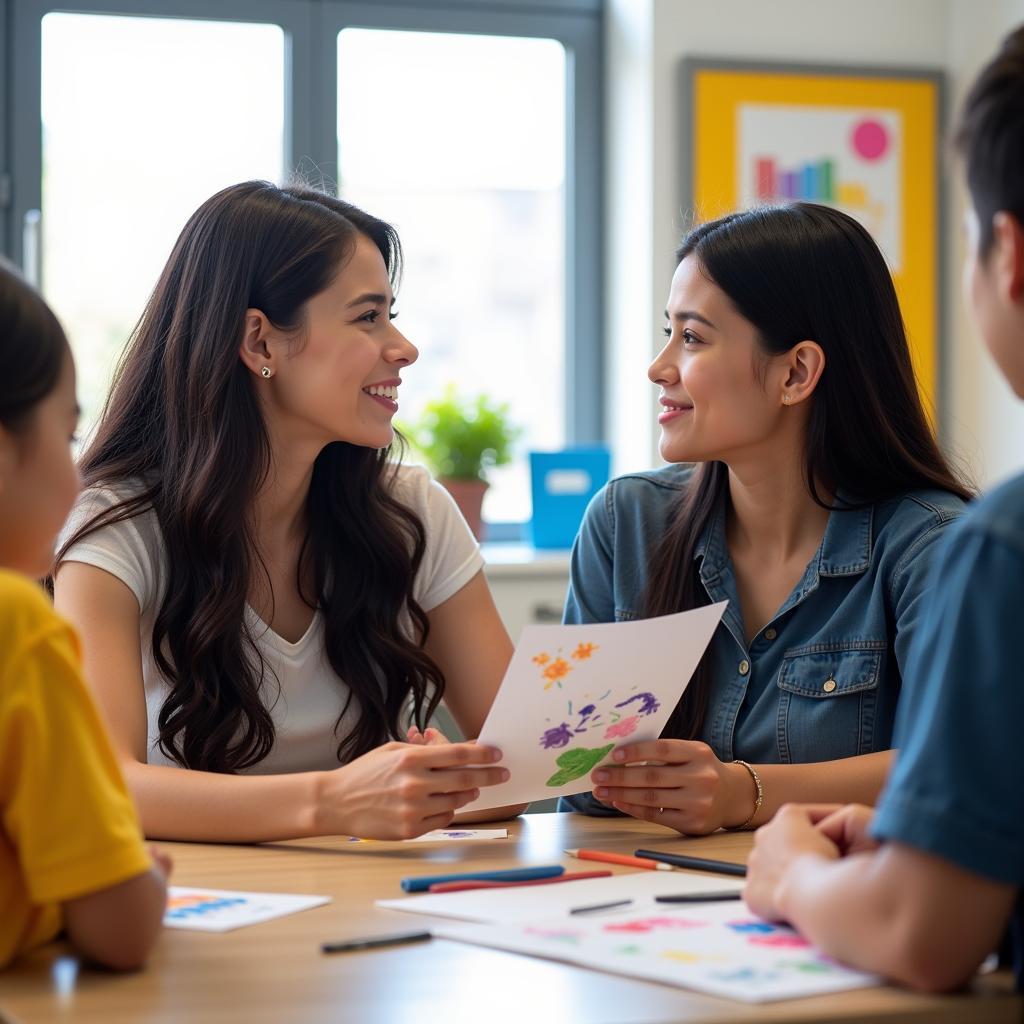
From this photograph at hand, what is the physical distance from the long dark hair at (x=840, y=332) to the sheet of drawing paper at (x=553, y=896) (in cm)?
59

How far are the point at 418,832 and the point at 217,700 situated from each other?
1.47 ft

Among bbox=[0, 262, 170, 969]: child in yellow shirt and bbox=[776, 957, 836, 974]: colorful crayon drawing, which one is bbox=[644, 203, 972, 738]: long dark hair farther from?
bbox=[0, 262, 170, 969]: child in yellow shirt

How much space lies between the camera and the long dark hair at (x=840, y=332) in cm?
191

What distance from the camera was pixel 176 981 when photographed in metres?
1.02

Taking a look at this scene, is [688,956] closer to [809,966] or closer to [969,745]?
[809,966]

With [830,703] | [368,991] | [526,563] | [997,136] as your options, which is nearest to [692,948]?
[368,991]

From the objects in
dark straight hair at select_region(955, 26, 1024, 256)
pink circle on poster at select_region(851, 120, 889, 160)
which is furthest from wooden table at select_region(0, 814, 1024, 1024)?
pink circle on poster at select_region(851, 120, 889, 160)

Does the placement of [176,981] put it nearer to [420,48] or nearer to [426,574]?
[426,574]

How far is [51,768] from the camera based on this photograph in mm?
979

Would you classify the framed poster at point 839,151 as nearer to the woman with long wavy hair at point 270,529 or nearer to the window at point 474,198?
the window at point 474,198

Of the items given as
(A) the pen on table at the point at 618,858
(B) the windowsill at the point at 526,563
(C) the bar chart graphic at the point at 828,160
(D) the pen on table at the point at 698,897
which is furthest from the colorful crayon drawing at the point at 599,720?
(C) the bar chart graphic at the point at 828,160

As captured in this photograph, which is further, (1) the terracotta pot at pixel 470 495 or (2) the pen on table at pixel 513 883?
(1) the terracotta pot at pixel 470 495

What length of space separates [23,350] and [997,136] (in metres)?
0.71

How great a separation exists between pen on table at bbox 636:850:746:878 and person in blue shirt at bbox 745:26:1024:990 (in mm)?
308
